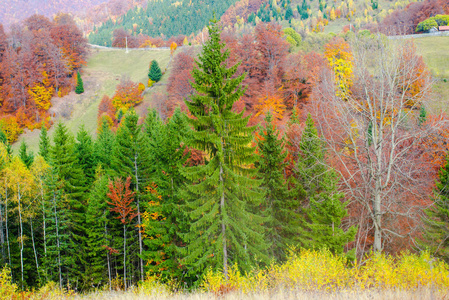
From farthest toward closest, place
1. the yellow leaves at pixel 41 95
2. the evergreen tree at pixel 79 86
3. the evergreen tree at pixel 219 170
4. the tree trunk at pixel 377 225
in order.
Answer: the evergreen tree at pixel 79 86 → the yellow leaves at pixel 41 95 → the evergreen tree at pixel 219 170 → the tree trunk at pixel 377 225

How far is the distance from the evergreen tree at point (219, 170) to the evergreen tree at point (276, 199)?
4626 millimetres

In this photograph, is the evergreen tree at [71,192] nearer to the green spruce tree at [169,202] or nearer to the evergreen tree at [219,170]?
the green spruce tree at [169,202]

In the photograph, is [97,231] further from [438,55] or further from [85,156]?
[438,55]

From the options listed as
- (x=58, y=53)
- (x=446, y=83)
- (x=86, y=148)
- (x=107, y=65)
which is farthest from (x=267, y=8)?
(x=86, y=148)

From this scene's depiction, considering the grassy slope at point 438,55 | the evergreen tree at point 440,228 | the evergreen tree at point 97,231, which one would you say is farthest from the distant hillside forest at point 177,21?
the evergreen tree at point 440,228

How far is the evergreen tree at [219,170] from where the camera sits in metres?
14.2

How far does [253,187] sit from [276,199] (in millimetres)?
5012

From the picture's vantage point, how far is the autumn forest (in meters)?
12.0

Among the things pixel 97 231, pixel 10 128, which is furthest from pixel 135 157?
pixel 10 128

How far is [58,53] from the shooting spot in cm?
7231

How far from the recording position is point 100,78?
7481cm

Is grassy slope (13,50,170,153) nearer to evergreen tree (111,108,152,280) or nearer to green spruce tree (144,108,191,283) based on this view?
evergreen tree (111,108,152,280)

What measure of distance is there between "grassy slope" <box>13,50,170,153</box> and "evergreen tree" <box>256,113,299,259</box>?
41115mm

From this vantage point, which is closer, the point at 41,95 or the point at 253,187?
the point at 253,187
